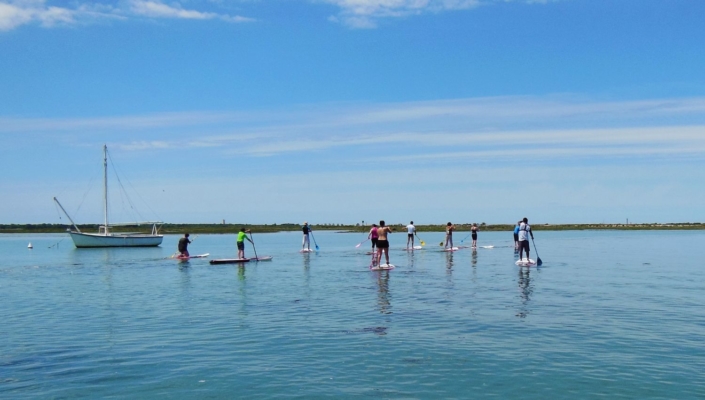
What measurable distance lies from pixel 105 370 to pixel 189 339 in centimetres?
312

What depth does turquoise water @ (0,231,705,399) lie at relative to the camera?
38.8 ft

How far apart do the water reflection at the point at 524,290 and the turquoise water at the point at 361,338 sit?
3.4 inches

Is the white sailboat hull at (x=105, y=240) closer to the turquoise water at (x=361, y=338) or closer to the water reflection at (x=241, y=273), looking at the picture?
the water reflection at (x=241, y=273)

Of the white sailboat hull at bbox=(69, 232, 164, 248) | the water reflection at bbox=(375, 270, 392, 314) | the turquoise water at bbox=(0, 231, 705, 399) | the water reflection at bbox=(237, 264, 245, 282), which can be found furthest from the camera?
the white sailboat hull at bbox=(69, 232, 164, 248)

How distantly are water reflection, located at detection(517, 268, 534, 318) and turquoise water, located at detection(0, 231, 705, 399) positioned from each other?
0.29 feet

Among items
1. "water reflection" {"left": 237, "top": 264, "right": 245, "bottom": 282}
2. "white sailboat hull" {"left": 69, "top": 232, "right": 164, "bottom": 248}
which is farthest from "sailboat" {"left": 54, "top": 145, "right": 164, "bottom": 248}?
"water reflection" {"left": 237, "top": 264, "right": 245, "bottom": 282}

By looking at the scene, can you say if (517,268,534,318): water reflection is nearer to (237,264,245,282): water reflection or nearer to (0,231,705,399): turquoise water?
(0,231,705,399): turquoise water

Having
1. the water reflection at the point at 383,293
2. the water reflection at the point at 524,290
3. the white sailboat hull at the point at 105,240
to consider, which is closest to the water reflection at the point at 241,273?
the water reflection at the point at 383,293

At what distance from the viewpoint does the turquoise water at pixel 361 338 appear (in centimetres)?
1183

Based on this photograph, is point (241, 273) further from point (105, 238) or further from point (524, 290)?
point (105, 238)

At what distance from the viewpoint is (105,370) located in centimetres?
1324

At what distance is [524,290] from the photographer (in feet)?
80.9

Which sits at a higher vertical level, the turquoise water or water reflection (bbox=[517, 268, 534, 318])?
water reflection (bbox=[517, 268, 534, 318])

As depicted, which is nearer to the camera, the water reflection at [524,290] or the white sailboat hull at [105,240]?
the water reflection at [524,290]
